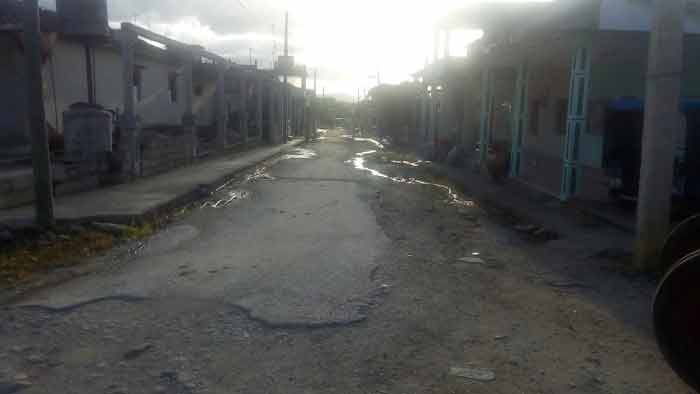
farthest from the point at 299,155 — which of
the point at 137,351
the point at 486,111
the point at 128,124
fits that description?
the point at 137,351

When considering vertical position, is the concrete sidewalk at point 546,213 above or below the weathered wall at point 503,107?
below

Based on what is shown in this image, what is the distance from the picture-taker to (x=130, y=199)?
9.70 metres

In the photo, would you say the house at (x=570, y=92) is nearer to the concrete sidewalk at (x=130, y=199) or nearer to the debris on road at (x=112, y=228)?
the debris on road at (x=112, y=228)

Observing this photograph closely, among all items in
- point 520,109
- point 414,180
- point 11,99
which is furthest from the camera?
point 414,180

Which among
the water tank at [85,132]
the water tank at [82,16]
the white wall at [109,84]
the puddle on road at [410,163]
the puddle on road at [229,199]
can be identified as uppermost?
the water tank at [82,16]

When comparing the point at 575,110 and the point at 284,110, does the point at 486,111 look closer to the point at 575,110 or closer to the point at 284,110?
the point at 575,110

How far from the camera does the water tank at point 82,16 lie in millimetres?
10203

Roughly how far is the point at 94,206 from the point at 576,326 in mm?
6729

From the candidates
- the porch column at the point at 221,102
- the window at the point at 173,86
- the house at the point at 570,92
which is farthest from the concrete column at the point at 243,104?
the house at the point at 570,92

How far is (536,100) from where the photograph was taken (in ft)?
67.7

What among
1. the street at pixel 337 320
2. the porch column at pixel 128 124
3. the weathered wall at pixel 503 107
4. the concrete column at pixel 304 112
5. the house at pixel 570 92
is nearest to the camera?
the street at pixel 337 320

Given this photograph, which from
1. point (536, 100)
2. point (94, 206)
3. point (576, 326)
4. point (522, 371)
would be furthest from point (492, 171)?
point (522, 371)

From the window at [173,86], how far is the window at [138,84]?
2.87 metres

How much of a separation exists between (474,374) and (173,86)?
825 inches
